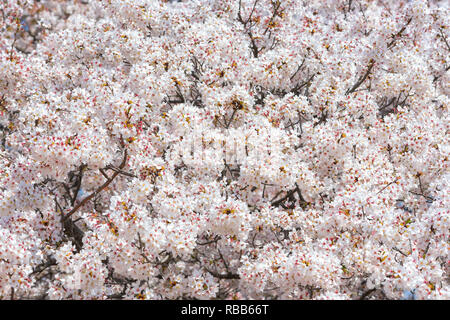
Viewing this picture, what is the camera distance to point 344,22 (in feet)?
42.2

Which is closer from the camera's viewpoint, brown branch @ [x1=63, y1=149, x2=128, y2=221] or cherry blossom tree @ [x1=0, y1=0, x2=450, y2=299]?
cherry blossom tree @ [x1=0, y1=0, x2=450, y2=299]

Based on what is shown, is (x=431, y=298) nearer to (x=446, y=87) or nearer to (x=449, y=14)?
(x=446, y=87)

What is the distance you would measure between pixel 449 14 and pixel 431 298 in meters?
8.20

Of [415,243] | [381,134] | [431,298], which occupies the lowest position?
[431,298]

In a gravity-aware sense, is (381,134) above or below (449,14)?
Result: below

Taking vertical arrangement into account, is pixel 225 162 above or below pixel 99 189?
above

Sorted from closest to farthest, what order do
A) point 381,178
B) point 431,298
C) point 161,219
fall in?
point 431,298
point 161,219
point 381,178

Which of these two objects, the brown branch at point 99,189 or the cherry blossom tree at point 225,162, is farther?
the brown branch at point 99,189

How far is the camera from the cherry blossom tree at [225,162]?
7188 millimetres

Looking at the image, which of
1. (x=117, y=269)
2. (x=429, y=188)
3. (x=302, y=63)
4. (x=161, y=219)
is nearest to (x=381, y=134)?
(x=429, y=188)

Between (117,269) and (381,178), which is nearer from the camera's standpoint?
(117,269)

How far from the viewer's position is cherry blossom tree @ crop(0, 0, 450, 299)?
7.19 meters

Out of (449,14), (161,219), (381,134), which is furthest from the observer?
(449,14)

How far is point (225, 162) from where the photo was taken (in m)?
8.32
